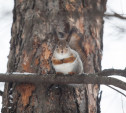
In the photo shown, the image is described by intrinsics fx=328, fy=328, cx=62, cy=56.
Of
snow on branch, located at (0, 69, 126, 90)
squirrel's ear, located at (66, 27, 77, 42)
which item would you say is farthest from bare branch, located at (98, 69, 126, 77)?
squirrel's ear, located at (66, 27, 77, 42)

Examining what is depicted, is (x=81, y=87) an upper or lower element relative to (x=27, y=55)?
lower

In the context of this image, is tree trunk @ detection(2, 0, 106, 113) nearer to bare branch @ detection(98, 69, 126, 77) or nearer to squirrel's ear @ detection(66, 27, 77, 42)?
squirrel's ear @ detection(66, 27, 77, 42)

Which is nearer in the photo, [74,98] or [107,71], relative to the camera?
[107,71]

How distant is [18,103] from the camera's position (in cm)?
197

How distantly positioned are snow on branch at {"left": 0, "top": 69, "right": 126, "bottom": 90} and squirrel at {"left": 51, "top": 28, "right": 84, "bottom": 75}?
168 millimetres

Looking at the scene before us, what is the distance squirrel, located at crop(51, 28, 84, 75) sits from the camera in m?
2.01

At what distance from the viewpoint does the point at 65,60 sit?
2037 millimetres

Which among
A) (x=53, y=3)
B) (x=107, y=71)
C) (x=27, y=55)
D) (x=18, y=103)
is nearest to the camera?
(x=107, y=71)

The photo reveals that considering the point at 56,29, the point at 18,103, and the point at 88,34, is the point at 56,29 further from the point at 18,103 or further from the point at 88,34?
the point at 18,103

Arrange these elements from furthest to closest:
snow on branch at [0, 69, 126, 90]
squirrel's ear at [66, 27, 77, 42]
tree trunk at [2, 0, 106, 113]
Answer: squirrel's ear at [66, 27, 77, 42] → tree trunk at [2, 0, 106, 113] → snow on branch at [0, 69, 126, 90]

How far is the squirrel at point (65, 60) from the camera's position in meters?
2.01

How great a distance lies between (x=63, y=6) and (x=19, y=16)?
1.03 feet

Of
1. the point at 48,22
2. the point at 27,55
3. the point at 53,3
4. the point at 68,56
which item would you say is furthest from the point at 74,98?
the point at 53,3

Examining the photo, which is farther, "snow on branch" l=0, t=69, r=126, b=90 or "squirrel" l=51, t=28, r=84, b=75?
"squirrel" l=51, t=28, r=84, b=75
